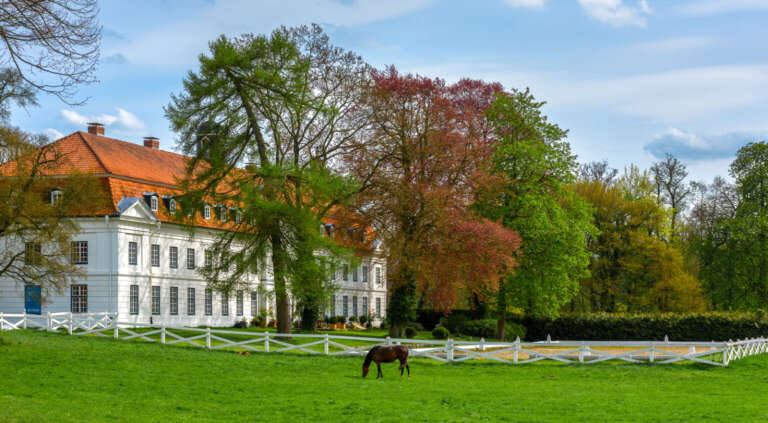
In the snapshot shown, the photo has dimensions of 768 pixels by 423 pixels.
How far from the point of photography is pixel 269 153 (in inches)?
1521

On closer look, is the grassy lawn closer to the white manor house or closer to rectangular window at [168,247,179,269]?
the white manor house

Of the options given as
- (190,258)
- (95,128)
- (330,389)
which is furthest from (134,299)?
(330,389)

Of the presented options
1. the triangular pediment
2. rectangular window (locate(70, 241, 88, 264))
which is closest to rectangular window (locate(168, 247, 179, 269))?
the triangular pediment

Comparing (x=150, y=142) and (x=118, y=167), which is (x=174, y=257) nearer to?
(x=118, y=167)

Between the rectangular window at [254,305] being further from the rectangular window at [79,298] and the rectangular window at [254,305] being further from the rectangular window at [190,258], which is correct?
the rectangular window at [79,298]

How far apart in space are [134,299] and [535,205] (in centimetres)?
2490

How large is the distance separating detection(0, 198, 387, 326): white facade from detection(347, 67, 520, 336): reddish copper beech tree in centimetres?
570

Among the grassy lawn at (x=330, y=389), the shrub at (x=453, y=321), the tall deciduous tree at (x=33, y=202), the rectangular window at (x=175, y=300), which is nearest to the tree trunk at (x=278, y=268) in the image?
the grassy lawn at (x=330, y=389)

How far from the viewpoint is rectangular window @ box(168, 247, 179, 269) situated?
177ft

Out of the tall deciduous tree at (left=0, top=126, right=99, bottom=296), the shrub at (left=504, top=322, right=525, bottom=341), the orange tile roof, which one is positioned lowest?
the shrub at (left=504, top=322, right=525, bottom=341)

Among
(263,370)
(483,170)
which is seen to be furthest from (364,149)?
(263,370)

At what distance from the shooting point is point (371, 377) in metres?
23.2

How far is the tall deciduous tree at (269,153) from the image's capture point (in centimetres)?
3591

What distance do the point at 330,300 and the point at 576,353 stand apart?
1232cm
